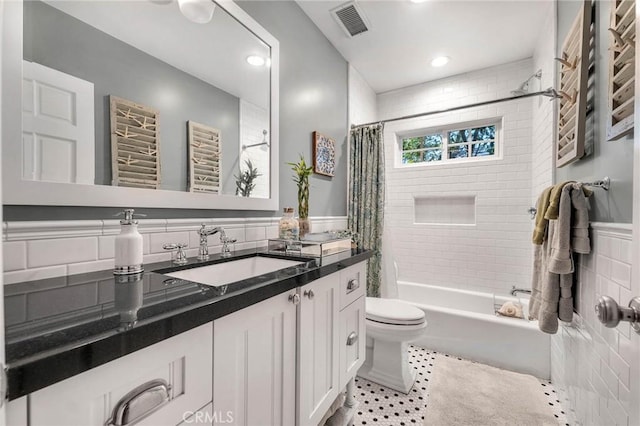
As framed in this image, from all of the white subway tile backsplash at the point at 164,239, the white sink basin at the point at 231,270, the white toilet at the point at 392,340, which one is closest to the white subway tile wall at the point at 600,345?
the white toilet at the point at 392,340


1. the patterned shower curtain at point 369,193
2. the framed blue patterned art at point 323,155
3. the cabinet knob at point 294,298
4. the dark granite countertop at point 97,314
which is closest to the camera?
the dark granite countertop at point 97,314

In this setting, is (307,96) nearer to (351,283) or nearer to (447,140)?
(351,283)

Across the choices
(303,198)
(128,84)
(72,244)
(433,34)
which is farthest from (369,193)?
(72,244)

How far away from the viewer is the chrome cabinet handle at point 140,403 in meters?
0.54

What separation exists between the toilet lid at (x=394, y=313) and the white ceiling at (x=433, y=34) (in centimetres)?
207

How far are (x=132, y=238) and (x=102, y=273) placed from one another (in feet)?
0.57

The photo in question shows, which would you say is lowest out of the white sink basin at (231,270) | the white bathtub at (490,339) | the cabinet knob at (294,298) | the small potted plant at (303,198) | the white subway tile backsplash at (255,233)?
the white bathtub at (490,339)

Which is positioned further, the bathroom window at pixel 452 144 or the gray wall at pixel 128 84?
the bathroom window at pixel 452 144

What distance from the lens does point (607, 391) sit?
110 centimetres

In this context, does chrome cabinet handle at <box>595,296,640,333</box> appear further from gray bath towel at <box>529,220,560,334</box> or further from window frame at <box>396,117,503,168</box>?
window frame at <box>396,117,503,168</box>

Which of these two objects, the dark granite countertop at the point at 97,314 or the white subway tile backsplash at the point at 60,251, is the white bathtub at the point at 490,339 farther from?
the white subway tile backsplash at the point at 60,251

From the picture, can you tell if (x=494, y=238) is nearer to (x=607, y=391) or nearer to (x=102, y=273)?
(x=607, y=391)

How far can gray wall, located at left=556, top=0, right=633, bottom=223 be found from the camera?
3.30 ft

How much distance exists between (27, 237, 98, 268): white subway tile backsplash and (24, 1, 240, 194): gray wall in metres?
0.21
